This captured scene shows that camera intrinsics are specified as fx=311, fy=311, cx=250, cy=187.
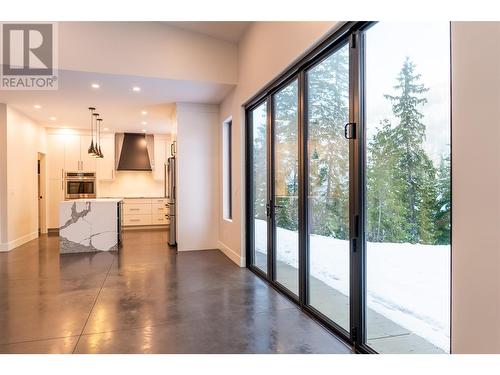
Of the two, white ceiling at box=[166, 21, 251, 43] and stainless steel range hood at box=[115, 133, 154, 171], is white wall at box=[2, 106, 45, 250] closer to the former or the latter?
stainless steel range hood at box=[115, 133, 154, 171]

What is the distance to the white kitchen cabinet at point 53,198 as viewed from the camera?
8523 mm

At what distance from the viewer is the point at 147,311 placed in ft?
10.3

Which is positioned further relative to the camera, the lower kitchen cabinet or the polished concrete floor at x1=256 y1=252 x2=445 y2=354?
the lower kitchen cabinet

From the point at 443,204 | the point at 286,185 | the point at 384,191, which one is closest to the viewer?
the point at 443,204

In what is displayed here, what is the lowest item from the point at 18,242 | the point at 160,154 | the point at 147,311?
the point at 147,311

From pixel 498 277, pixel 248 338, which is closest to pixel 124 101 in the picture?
pixel 248 338

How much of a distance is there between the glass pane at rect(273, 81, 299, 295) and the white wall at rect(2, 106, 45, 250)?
5.60 m

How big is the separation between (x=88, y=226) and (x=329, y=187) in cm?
512

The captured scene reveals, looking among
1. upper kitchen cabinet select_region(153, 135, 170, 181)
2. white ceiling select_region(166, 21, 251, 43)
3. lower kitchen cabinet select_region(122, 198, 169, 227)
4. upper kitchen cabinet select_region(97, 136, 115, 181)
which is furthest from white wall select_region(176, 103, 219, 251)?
upper kitchen cabinet select_region(97, 136, 115, 181)

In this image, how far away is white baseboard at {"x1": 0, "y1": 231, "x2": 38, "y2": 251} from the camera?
241 inches

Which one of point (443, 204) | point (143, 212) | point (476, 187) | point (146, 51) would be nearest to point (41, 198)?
point (143, 212)

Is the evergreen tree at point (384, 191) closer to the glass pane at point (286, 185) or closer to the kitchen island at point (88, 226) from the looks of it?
the glass pane at point (286, 185)

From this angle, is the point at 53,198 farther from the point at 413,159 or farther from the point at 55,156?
the point at 413,159
